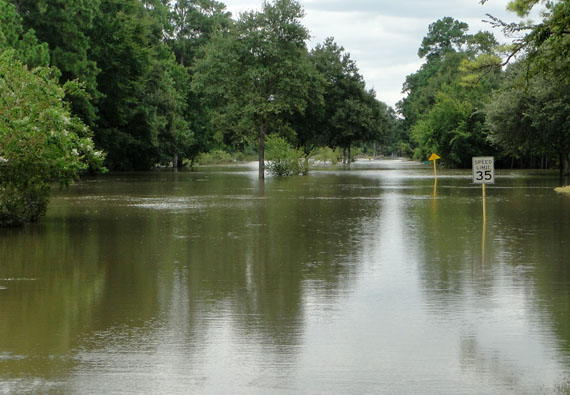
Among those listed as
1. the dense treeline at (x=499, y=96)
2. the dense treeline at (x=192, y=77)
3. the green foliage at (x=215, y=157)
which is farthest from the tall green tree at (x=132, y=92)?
the green foliage at (x=215, y=157)

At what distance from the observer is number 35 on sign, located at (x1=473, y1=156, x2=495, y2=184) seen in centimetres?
2083

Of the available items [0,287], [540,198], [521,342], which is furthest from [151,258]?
[540,198]

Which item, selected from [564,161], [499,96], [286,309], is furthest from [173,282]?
[564,161]

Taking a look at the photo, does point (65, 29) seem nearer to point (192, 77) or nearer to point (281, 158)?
point (281, 158)

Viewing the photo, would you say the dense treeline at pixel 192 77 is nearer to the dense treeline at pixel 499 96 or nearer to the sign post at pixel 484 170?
the dense treeline at pixel 499 96

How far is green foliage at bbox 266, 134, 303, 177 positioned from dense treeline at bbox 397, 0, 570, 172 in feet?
45.9

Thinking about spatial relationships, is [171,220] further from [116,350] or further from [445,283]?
[116,350]

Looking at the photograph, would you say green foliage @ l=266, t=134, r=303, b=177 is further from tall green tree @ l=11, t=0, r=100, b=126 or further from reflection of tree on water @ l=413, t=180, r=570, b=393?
reflection of tree on water @ l=413, t=180, r=570, b=393

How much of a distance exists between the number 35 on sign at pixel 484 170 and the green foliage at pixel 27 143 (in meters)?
9.87

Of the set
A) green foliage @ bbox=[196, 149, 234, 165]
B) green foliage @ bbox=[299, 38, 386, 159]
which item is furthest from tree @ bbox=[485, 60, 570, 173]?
green foliage @ bbox=[196, 149, 234, 165]

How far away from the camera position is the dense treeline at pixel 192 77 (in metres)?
53.1

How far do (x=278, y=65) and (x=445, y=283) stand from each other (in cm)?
4235

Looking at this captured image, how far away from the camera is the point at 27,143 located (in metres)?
19.3

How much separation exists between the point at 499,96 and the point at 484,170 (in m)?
38.6
